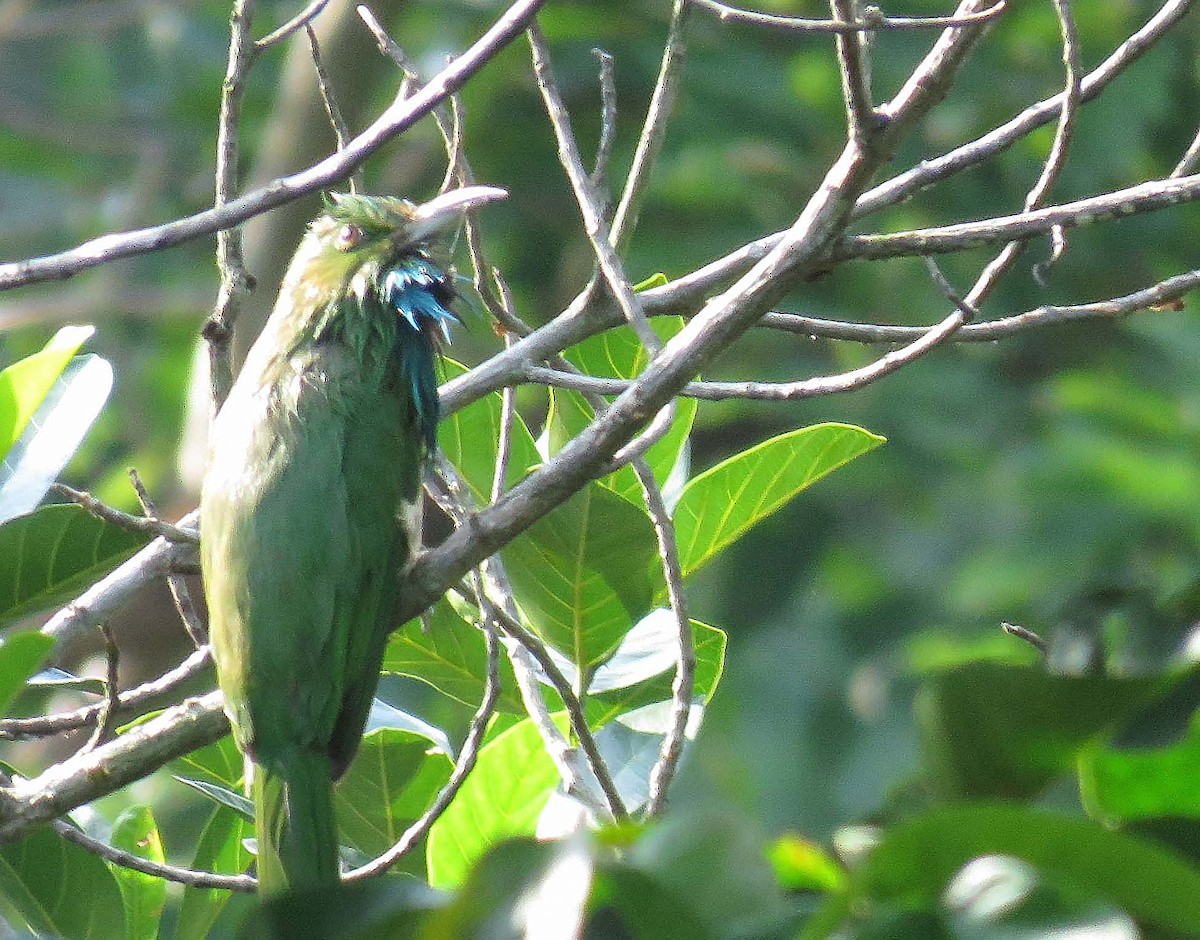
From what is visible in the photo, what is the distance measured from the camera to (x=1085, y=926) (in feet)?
3.67

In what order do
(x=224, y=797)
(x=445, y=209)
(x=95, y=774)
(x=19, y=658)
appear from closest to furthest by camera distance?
1. (x=19, y=658)
2. (x=95, y=774)
3. (x=224, y=797)
4. (x=445, y=209)

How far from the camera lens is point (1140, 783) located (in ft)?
4.32

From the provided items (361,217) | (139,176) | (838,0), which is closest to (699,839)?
(838,0)

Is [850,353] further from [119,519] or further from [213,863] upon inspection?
[119,519]

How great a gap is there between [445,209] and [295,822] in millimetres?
1341

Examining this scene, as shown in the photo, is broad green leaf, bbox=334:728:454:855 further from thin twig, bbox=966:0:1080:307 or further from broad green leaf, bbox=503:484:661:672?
thin twig, bbox=966:0:1080:307

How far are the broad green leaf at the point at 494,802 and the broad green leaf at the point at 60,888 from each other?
1.66 feet

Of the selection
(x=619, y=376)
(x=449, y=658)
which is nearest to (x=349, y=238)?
(x=619, y=376)

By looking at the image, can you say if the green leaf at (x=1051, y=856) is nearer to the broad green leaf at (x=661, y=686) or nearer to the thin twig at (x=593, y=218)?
the thin twig at (x=593, y=218)

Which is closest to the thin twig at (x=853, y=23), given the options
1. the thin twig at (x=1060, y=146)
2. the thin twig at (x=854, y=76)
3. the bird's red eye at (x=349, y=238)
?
the thin twig at (x=854, y=76)

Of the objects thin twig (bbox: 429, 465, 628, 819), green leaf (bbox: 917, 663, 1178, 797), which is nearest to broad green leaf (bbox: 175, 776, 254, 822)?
thin twig (bbox: 429, 465, 628, 819)

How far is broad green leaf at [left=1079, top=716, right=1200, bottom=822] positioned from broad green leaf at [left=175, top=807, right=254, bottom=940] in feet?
5.54

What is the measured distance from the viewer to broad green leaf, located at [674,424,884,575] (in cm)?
283

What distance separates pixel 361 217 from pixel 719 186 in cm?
442
